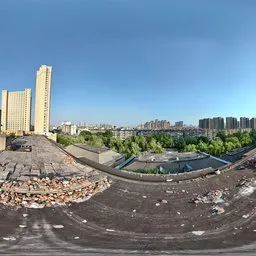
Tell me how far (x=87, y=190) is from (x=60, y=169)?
1868mm

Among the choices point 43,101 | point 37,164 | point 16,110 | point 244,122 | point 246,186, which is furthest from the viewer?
point 244,122

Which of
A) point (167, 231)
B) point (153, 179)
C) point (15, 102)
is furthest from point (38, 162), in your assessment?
point (15, 102)

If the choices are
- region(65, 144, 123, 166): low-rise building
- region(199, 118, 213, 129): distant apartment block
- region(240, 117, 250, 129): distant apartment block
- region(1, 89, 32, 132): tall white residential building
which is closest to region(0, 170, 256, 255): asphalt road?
region(65, 144, 123, 166): low-rise building

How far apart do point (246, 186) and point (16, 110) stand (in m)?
57.9

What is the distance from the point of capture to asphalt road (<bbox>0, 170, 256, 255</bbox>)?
14.8 feet

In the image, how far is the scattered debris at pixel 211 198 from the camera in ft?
22.7

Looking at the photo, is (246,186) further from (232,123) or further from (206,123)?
(206,123)

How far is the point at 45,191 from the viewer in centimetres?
686

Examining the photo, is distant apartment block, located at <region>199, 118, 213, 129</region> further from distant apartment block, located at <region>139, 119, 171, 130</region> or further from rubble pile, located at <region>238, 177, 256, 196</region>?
rubble pile, located at <region>238, 177, 256, 196</region>

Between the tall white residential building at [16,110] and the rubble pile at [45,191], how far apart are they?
5214 centimetres

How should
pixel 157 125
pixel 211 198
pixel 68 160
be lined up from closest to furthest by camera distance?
pixel 211 198 → pixel 68 160 → pixel 157 125

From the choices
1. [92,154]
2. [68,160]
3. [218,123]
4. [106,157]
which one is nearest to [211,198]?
[68,160]

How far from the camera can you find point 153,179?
8.58 metres

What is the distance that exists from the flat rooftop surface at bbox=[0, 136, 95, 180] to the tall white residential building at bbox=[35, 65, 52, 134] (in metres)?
36.2
